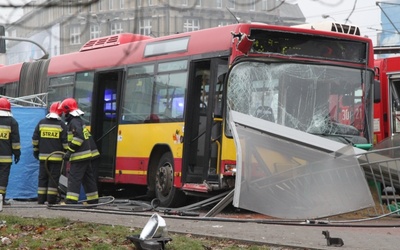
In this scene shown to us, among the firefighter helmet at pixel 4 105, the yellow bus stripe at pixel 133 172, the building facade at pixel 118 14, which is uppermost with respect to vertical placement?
the building facade at pixel 118 14

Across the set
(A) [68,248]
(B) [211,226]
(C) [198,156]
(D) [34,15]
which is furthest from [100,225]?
(D) [34,15]

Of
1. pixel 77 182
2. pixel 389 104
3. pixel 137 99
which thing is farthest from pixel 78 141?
pixel 389 104

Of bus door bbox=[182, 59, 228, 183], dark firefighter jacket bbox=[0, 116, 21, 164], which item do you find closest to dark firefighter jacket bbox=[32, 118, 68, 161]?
dark firefighter jacket bbox=[0, 116, 21, 164]

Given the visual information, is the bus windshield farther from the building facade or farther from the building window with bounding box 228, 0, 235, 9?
the building window with bounding box 228, 0, 235, 9

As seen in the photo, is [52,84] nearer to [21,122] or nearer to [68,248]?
[21,122]

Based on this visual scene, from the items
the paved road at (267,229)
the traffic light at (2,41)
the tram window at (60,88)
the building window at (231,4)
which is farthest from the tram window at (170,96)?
the building window at (231,4)

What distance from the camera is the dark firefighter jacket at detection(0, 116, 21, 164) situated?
1563cm

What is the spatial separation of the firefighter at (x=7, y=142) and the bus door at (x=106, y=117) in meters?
2.04

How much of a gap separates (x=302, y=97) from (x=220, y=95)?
4.07ft

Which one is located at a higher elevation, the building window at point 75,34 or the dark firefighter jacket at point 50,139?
the building window at point 75,34

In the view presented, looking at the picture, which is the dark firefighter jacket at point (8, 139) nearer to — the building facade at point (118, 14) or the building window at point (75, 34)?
the building facade at point (118, 14)

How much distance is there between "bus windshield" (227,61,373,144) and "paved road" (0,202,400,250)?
2.13 meters

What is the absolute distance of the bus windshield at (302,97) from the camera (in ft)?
44.1

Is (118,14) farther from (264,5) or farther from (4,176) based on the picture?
(4,176)
